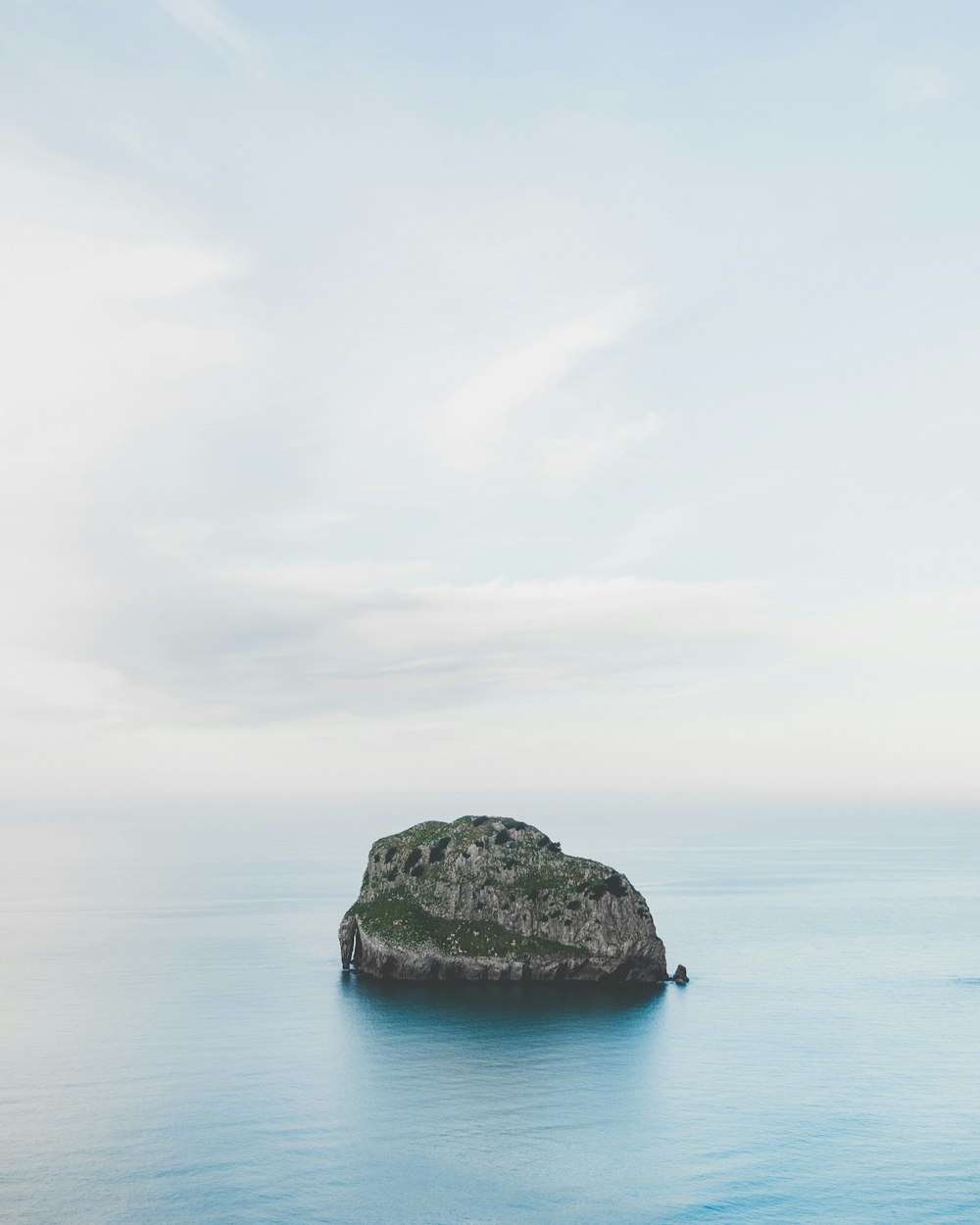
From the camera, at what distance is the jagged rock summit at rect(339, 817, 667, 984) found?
15975cm

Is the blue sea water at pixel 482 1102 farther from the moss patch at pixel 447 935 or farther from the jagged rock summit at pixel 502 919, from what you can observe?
the moss patch at pixel 447 935

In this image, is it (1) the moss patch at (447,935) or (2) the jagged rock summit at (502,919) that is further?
(2) the jagged rock summit at (502,919)

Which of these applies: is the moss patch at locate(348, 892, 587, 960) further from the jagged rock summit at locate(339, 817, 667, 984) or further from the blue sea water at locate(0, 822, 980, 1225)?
the blue sea water at locate(0, 822, 980, 1225)

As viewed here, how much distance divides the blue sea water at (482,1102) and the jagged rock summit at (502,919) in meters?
4.51

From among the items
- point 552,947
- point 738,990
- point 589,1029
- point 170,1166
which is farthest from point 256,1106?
point 738,990

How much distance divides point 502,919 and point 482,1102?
184 ft

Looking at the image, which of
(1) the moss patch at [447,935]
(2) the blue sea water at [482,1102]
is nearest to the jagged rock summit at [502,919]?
(1) the moss patch at [447,935]

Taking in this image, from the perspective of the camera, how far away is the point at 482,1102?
10756 cm

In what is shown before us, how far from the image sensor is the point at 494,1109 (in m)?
105

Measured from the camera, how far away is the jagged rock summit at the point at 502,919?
160 m

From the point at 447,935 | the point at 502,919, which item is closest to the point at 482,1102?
the point at 447,935

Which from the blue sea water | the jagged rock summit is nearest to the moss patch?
the jagged rock summit

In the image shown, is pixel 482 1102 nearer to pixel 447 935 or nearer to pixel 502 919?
pixel 447 935

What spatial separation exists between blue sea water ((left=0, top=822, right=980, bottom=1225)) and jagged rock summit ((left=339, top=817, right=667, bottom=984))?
4508mm
